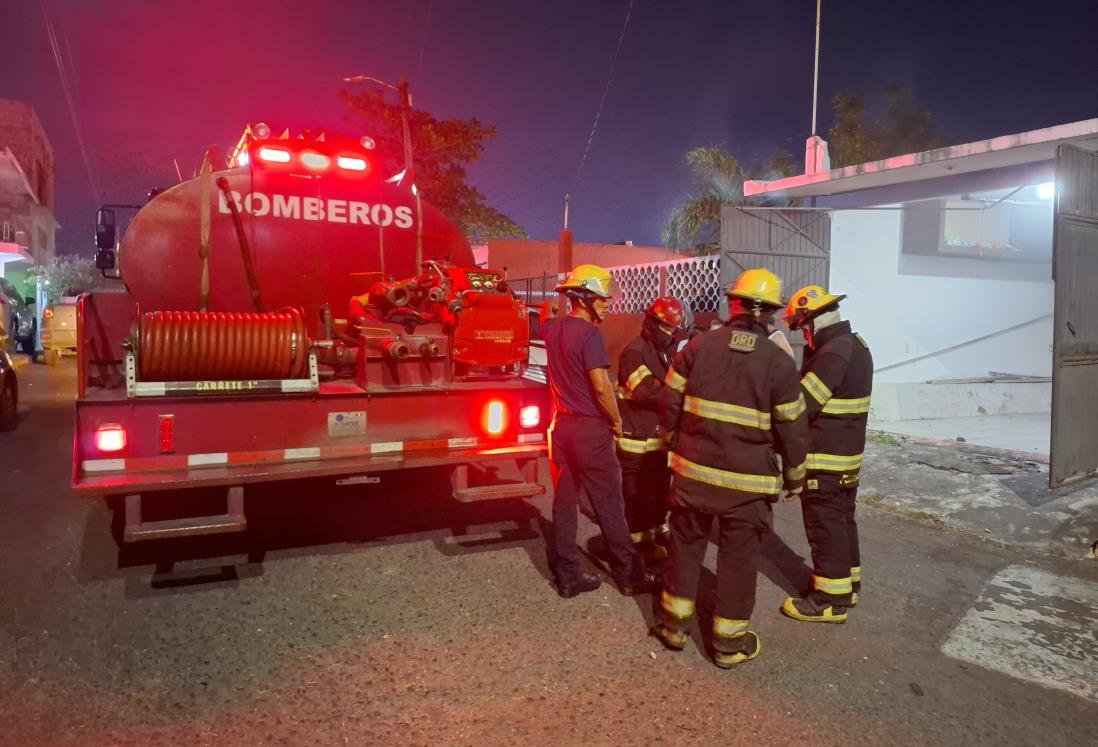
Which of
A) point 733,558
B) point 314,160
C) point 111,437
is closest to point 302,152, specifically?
point 314,160

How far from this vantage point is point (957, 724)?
302cm

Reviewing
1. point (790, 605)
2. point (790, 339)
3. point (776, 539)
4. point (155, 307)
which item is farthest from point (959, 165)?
point (155, 307)

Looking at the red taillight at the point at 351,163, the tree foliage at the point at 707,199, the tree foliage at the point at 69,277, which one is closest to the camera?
the red taillight at the point at 351,163

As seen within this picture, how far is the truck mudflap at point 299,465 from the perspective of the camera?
3.78 metres

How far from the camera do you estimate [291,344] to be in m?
4.17

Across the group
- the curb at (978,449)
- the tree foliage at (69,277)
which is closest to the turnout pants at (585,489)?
the curb at (978,449)

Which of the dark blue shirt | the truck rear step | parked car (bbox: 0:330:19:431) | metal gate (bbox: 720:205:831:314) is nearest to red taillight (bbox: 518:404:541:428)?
the dark blue shirt

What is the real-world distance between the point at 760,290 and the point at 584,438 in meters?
1.28

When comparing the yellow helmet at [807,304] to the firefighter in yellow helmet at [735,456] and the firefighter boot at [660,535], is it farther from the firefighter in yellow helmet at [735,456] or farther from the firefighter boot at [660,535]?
the firefighter boot at [660,535]

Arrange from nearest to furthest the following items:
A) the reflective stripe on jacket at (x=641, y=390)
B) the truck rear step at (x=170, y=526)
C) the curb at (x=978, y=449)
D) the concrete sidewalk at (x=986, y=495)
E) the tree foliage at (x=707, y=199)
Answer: the truck rear step at (x=170, y=526) → the reflective stripe on jacket at (x=641, y=390) → the concrete sidewalk at (x=986, y=495) → the curb at (x=978, y=449) → the tree foliage at (x=707, y=199)

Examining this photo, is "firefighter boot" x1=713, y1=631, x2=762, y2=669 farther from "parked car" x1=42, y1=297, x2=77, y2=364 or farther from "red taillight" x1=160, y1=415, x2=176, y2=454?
"parked car" x1=42, y1=297, x2=77, y2=364

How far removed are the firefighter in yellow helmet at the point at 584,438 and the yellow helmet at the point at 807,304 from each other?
107cm

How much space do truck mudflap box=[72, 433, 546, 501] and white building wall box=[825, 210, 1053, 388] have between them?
8.11 meters

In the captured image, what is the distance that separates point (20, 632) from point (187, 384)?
4.72ft
